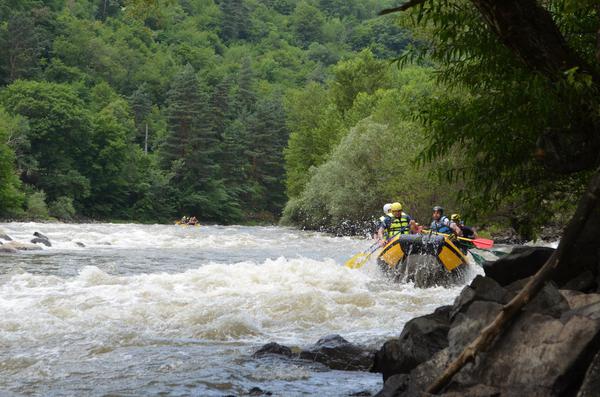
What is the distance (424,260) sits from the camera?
15.7m

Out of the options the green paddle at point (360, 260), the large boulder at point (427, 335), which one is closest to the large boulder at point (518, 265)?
the large boulder at point (427, 335)

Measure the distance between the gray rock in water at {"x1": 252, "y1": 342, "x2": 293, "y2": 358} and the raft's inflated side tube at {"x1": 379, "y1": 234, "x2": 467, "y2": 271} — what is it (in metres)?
7.40

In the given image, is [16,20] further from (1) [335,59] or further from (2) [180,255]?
(1) [335,59]

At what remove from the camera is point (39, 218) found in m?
51.2

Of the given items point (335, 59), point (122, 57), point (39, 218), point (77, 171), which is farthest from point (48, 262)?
point (335, 59)

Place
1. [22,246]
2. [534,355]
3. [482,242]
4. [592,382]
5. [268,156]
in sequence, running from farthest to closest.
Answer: [268,156]
[22,246]
[482,242]
[534,355]
[592,382]

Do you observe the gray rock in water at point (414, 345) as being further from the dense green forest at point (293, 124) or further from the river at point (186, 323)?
the dense green forest at point (293, 124)

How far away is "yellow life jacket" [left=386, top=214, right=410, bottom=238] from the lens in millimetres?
17469

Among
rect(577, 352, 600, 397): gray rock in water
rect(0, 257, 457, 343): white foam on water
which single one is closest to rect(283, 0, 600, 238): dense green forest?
rect(577, 352, 600, 397): gray rock in water

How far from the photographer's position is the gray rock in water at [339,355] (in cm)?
834

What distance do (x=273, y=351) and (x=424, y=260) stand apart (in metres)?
7.46

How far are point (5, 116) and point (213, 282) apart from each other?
1871 inches

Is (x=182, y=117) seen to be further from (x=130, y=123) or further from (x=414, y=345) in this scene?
(x=414, y=345)

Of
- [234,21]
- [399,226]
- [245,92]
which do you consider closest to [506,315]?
[399,226]
